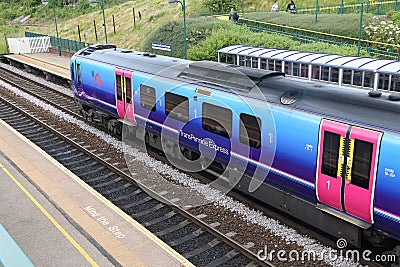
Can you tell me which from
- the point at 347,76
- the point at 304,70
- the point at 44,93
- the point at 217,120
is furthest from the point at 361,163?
the point at 44,93

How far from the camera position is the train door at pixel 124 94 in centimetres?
1473

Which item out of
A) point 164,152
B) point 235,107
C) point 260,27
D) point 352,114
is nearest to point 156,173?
point 164,152

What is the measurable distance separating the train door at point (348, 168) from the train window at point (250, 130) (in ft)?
5.82

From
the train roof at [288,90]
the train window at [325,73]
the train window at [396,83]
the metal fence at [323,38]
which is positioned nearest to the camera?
the train roof at [288,90]

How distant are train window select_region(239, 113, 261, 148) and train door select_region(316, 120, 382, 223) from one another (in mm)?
1775

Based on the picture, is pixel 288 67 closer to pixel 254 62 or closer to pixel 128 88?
pixel 254 62

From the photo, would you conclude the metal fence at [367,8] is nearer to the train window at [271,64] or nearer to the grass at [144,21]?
the grass at [144,21]

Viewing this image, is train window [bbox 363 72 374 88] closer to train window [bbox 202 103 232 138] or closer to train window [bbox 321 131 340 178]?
train window [bbox 202 103 232 138]

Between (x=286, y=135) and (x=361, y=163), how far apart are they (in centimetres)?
183

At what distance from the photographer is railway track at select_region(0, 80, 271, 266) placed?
9078 mm

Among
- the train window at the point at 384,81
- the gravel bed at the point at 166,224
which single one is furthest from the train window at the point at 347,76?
the gravel bed at the point at 166,224

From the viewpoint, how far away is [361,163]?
814cm

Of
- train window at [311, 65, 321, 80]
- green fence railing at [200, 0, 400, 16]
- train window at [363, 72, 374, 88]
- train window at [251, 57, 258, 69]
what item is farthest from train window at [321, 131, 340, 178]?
green fence railing at [200, 0, 400, 16]

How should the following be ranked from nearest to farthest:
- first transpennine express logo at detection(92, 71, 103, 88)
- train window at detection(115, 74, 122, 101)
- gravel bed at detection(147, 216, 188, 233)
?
gravel bed at detection(147, 216, 188, 233) → train window at detection(115, 74, 122, 101) → first transpennine express logo at detection(92, 71, 103, 88)
